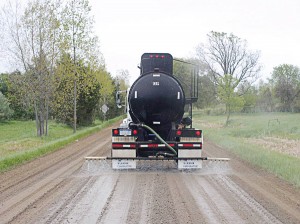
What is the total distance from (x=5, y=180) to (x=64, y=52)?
18.7m

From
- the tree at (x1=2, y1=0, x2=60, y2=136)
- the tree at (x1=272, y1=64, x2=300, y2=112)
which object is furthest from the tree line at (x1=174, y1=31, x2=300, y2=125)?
the tree at (x1=2, y1=0, x2=60, y2=136)

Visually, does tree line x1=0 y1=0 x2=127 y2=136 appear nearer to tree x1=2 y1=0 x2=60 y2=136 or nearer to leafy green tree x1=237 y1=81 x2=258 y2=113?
tree x1=2 y1=0 x2=60 y2=136

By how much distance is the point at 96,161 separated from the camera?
13.5 metres

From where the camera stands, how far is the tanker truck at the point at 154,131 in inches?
466

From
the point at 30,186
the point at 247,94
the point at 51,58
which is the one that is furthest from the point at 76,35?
the point at 247,94

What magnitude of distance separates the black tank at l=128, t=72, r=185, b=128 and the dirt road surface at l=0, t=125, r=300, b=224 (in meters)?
1.69

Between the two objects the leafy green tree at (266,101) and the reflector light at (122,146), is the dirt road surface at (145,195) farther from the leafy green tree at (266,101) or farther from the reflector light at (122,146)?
the leafy green tree at (266,101)

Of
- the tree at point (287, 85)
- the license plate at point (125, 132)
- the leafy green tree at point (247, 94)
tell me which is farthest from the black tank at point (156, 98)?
the tree at point (287, 85)

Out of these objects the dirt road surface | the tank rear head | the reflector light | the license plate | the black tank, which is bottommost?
the dirt road surface

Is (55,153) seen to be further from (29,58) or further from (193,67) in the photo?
(29,58)

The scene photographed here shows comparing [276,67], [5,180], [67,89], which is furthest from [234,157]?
[276,67]

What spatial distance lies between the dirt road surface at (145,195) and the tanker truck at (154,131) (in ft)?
1.44

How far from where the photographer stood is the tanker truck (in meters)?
11.8

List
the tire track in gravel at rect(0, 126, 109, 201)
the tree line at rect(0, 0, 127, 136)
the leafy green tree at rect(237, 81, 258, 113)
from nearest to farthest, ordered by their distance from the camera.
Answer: the tire track in gravel at rect(0, 126, 109, 201) → the tree line at rect(0, 0, 127, 136) → the leafy green tree at rect(237, 81, 258, 113)
